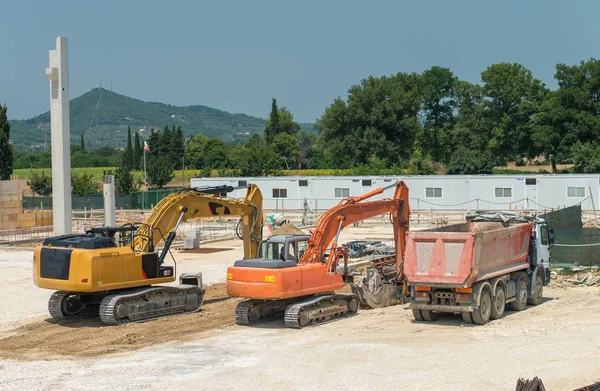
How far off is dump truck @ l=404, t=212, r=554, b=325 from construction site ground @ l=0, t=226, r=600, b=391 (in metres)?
0.51

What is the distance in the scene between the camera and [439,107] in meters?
117

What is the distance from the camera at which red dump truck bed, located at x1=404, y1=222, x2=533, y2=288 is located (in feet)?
64.5

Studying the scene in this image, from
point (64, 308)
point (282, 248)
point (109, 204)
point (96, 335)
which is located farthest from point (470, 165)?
point (96, 335)

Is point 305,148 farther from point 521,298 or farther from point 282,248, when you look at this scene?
point 282,248

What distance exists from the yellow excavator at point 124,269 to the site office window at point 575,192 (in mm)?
38723

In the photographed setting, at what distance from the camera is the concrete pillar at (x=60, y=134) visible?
38125mm

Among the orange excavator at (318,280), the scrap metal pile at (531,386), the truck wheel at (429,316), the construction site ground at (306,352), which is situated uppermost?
the orange excavator at (318,280)

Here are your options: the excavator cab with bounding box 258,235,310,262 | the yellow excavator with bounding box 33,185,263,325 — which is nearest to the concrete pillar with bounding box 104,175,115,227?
the yellow excavator with bounding box 33,185,263,325

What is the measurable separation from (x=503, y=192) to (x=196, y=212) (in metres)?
40.9

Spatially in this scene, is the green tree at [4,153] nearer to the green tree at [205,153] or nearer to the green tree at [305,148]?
the green tree at [205,153]

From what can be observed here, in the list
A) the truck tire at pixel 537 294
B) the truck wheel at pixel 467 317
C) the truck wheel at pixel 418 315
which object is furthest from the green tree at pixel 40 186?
the truck wheel at pixel 467 317

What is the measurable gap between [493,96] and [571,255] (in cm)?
7885

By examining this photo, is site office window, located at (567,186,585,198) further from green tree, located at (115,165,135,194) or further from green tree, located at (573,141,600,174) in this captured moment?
green tree, located at (115,165,135,194)

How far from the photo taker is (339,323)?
21094 millimetres
